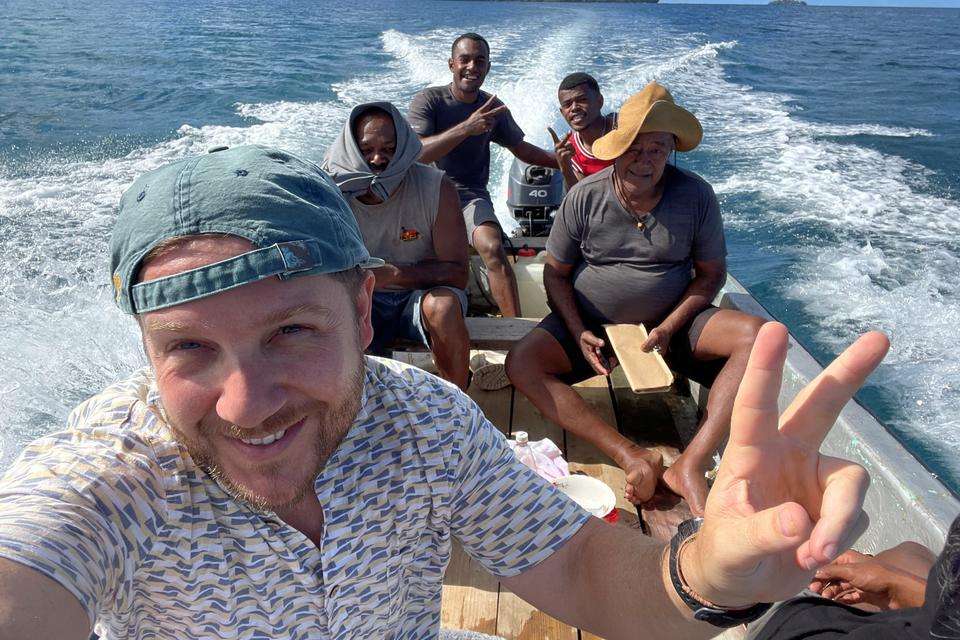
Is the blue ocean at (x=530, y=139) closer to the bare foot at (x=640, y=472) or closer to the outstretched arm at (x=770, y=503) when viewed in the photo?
the bare foot at (x=640, y=472)

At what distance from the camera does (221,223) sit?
0.91m

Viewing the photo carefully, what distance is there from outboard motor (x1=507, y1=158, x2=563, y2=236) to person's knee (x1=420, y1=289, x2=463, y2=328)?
2166 millimetres

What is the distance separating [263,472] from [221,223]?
328 millimetres

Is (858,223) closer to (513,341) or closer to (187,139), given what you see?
(513,341)

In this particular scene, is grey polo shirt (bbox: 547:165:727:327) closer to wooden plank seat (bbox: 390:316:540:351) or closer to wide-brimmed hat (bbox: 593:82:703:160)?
wide-brimmed hat (bbox: 593:82:703:160)

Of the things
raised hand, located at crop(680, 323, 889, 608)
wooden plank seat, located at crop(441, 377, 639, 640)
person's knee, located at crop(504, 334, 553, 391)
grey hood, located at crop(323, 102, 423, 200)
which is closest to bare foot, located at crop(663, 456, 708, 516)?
wooden plank seat, located at crop(441, 377, 639, 640)

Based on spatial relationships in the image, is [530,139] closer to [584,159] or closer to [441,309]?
[584,159]

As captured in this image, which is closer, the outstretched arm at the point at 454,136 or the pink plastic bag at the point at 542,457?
the pink plastic bag at the point at 542,457

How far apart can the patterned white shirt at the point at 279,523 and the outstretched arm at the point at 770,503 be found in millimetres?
262

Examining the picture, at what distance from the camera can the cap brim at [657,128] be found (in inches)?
108

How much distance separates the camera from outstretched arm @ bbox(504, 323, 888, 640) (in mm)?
792

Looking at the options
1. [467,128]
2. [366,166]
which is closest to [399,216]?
[366,166]

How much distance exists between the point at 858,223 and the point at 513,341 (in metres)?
5.41

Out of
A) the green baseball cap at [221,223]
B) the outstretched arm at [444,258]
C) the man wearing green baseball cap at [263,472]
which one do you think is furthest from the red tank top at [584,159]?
the green baseball cap at [221,223]
